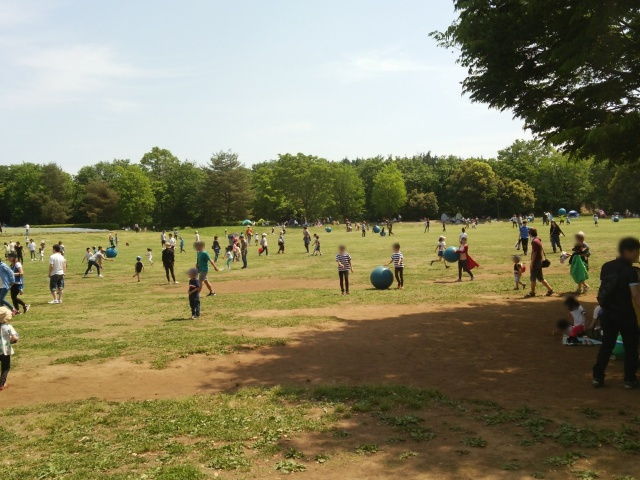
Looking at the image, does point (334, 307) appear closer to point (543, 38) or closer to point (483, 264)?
point (543, 38)

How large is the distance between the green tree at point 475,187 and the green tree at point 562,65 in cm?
8463

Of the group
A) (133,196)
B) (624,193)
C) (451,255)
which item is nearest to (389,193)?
(624,193)

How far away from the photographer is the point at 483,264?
83.4ft

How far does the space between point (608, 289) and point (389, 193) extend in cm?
9434

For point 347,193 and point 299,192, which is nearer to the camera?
point 299,192

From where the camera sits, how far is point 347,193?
10462cm

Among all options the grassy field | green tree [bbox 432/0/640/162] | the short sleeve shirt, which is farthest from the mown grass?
the short sleeve shirt

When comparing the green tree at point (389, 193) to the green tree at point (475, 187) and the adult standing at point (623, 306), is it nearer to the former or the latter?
the green tree at point (475, 187)

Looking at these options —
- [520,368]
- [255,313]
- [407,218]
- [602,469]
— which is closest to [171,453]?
[602,469]

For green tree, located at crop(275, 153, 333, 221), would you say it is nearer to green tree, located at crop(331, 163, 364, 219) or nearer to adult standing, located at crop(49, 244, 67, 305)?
green tree, located at crop(331, 163, 364, 219)

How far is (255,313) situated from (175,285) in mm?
9366

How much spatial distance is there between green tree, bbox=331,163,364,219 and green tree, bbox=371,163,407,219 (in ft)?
11.8

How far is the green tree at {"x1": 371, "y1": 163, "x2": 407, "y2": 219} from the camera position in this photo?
331ft

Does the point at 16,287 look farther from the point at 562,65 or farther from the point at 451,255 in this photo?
the point at 451,255
